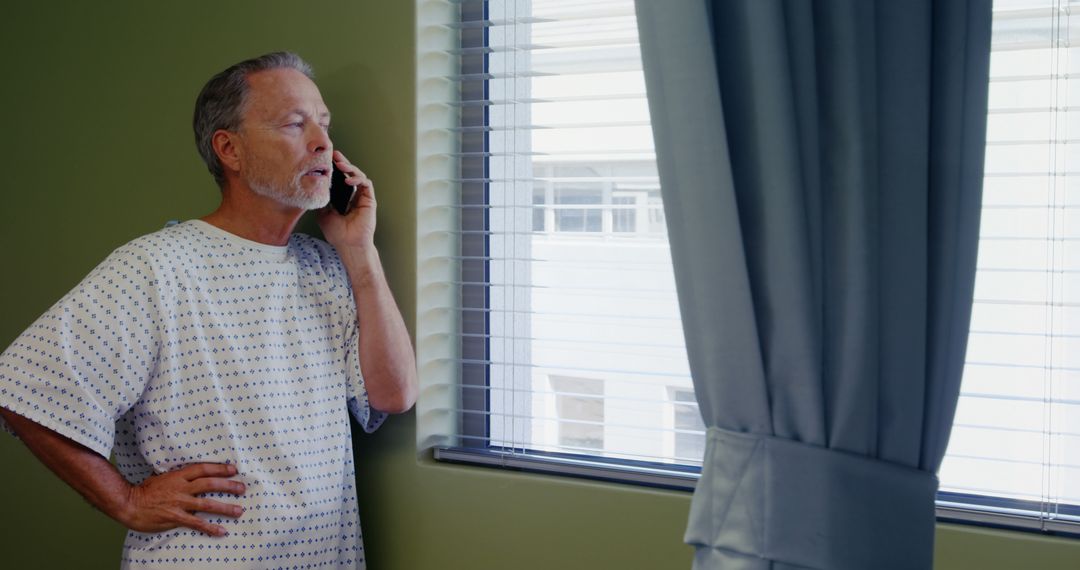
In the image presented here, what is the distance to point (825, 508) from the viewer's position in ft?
2.58

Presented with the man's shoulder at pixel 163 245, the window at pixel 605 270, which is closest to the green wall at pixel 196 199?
the window at pixel 605 270

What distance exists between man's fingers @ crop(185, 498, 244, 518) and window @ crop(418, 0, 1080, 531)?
0.44 meters

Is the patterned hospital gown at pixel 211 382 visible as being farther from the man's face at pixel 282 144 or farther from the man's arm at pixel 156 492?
the man's face at pixel 282 144

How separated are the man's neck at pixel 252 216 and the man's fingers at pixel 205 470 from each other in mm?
421

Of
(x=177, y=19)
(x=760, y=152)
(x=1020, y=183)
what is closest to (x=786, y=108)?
(x=760, y=152)

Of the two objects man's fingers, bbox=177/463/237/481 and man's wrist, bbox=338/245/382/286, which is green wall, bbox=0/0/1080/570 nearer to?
man's wrist, bbox=338/245/382/286

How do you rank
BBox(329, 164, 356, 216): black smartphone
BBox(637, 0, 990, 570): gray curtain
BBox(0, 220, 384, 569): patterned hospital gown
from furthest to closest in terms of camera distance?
BBox(329, 164, 356, 216): black smartphone
BBox(0, 220, 384, 569): patterned hospital gown
BBox(637, 0, 990, 570): gray curtain

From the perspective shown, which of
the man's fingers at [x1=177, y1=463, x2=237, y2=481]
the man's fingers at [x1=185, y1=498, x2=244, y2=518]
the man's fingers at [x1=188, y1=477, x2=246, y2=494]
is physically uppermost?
the man's fingers at [x1=177, y1=463, x2=237, y2=481]

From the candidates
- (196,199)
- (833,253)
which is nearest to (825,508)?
(833,253)

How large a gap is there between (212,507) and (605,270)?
85 centimetres

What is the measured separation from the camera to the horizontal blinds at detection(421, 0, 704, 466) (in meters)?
1.68

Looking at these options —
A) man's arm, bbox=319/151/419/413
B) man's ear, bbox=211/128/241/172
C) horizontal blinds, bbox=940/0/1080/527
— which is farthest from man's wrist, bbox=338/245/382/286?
horizontal blinds, bbox=940/0/1080/527

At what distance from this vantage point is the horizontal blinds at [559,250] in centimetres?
168

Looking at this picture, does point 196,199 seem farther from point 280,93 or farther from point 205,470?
point 205,470
